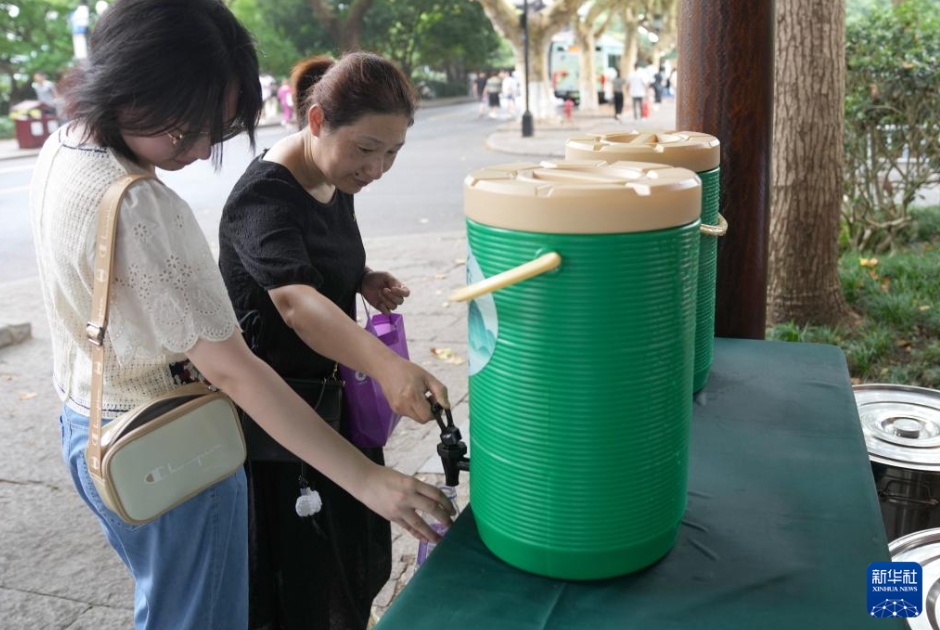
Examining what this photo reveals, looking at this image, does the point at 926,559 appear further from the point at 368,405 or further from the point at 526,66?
the point at 526,66

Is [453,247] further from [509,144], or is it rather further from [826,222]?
[509,144]

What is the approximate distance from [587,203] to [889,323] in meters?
4.63

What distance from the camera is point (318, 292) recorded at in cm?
160

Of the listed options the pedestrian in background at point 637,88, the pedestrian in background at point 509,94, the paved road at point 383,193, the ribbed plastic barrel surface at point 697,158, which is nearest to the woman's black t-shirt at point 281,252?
the ribbed plastic barrel surface at point 697,158

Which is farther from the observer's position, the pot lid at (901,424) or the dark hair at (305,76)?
the dark hair at (305,76)

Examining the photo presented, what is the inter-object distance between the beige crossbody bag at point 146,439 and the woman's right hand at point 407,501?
0.36 m

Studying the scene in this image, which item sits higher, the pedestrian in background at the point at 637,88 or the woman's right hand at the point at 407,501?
the pedestrian in background at the point at 637,88

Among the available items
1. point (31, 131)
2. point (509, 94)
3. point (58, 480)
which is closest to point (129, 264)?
point (58, 480)

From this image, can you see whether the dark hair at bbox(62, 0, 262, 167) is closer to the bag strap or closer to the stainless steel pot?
the bag strap

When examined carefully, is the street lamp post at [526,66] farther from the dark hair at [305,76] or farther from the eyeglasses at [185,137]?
the eyeglasses at [185,137]

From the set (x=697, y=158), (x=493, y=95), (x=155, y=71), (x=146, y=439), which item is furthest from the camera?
(x=493, y=95)

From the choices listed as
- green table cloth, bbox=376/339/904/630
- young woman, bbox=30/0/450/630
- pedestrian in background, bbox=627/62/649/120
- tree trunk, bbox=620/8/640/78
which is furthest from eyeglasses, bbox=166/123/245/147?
tree trunk, bbox=620/8/640/78

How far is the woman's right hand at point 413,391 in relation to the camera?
1.23m

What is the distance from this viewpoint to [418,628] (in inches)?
40.1
